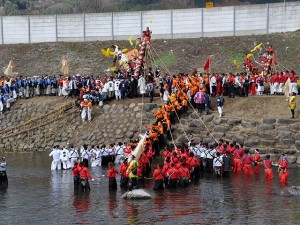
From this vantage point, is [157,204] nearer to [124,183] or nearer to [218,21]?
[124,183]

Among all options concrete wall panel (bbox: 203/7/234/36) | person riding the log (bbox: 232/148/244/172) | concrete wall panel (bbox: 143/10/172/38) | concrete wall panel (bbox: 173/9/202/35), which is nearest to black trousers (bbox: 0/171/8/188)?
person riding the log (bbox: 232/148/244/172)

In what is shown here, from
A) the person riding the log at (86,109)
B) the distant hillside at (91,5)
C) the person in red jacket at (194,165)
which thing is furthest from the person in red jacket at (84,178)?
the distant hillside at (91,5)

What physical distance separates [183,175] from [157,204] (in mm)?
3537

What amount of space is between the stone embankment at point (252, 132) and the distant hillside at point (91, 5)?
154 ft

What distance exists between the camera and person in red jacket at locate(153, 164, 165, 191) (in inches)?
1208

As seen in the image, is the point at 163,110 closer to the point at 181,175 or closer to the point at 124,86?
the point at 124,86

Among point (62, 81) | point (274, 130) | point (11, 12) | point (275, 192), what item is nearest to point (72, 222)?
point (275, 192)

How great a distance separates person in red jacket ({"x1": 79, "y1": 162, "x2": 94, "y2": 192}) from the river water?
0.39 m

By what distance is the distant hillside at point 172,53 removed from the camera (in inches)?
2343

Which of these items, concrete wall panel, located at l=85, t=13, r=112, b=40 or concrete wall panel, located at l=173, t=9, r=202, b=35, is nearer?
concrete wall panel, located at l=173, t=9, r=202, b=35

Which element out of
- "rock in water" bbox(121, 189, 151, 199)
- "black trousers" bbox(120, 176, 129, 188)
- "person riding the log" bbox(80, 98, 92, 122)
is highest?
"person riding the log" bbox(80, 98, 92, 122)

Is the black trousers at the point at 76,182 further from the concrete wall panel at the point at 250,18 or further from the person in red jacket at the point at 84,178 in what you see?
the concrete wall panel at the point at 250,18

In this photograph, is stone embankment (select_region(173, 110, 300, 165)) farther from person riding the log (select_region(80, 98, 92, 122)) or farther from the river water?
person riding the log (select_region(80, 98, 92, 122))

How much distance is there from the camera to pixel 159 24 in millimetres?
63781
